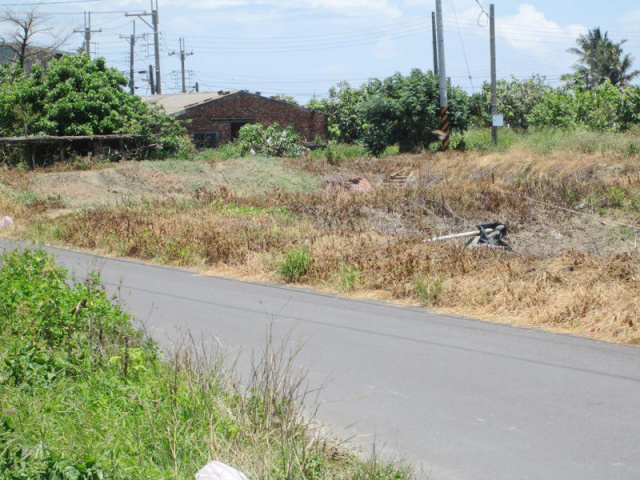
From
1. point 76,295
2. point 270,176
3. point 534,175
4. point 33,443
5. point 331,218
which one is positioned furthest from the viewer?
point 270,176

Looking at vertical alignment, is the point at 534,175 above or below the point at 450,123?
below

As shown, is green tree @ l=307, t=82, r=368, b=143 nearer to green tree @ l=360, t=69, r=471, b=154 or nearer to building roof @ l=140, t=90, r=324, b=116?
building roof @ l=140, t=90, r=324, b=116

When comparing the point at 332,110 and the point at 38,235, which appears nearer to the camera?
the point at 38,235

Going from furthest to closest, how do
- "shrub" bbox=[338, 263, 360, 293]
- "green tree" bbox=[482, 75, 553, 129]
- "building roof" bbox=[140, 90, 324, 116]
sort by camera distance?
1. "green tree" bbox=[482, 75, 553, 129]
2. "building roof" bbox=[140, 90, 324, 116]
3. "shrub" bbox=[338, 263, 360, 293]

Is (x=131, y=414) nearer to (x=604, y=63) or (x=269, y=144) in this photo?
(x=269, y=144)

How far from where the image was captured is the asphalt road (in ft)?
18.9

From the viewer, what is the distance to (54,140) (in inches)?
1419

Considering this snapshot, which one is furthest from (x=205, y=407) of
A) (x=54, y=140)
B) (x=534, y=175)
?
(x=54, y=140)

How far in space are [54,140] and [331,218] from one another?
20.4 metres

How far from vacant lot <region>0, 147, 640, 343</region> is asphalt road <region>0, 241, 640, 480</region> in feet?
2.83

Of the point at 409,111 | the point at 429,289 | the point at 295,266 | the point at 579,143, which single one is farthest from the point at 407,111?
the point at 429,289

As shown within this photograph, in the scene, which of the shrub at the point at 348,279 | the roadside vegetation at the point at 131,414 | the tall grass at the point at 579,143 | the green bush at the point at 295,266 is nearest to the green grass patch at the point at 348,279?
the shrub at the point at 348,279

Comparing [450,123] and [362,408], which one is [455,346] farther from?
[450,123]

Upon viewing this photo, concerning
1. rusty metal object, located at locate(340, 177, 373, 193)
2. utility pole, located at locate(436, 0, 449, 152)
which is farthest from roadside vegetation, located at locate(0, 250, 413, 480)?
utility pole, located at locate(436, 0, 449, 152)
